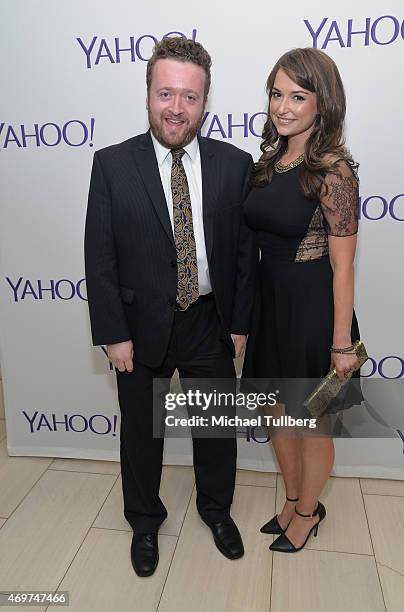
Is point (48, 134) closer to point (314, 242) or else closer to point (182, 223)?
point (182, 223)

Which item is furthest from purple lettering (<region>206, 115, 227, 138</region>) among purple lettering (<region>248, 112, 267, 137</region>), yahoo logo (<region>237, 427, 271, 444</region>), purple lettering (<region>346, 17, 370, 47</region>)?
yahoo logo (<region>237, 427, 271, 444</region>)

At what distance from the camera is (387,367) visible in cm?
246

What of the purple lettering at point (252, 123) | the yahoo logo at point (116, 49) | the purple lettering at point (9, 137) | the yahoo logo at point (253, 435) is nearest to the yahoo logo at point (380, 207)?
the purple lettering at point (252, 123)

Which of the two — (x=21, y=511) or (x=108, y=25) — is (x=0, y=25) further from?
(x=21, y=511)

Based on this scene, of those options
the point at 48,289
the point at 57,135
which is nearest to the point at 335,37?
the point at 57,135

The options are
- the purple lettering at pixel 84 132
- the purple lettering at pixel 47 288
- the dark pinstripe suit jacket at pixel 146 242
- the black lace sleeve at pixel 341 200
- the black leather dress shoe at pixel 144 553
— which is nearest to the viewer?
the black lace sleeve at pixel 341 200

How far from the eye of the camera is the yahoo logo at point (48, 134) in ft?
7.63

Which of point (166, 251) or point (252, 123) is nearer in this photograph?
point (166, 251)

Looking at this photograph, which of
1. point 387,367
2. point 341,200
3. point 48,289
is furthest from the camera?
point 48,289

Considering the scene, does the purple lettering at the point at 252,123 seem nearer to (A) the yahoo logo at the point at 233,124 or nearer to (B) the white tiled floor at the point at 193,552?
(A) the yahoo logo at the point at 233,124

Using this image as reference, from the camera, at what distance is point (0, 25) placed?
2252 millimetres

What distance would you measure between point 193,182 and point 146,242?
0.84 ft

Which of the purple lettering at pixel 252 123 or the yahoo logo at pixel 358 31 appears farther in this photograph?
the purple lettering at pixel 252 123

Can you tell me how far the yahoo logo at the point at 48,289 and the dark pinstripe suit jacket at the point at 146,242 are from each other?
0.73 meters
